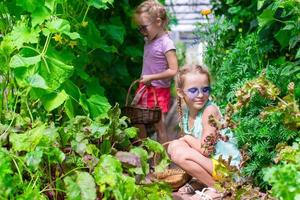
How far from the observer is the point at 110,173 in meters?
2.39

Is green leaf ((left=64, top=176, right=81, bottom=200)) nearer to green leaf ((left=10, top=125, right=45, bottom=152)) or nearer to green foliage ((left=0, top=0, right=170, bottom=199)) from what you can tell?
green foliage ((left=0, top=0, right=170, bottom=199))

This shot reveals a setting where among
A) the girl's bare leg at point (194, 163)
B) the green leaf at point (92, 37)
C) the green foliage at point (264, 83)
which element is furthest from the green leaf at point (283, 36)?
the green leaf at point (92, 37)

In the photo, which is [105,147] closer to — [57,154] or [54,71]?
[57,154]

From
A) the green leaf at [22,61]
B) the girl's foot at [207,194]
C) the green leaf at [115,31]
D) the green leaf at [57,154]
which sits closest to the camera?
the green leaf at [57,154]

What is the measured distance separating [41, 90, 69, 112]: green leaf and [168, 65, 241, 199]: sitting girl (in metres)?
0.93

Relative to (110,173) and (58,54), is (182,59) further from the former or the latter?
(110,173)

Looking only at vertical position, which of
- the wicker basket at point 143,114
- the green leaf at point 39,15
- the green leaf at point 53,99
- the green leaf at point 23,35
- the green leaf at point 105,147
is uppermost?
the green leaf at point 39,15

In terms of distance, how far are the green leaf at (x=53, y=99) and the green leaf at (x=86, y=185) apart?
56 cm

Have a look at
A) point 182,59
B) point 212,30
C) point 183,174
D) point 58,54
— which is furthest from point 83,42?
point 182,59

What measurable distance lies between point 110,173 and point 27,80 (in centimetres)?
69

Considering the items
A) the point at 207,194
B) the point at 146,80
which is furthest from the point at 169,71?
the point at 207,194

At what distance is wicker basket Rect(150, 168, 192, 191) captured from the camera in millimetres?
3781

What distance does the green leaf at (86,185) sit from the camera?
235cm

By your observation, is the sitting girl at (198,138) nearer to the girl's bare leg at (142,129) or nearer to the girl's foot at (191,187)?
the girl's foot at (191,187)
